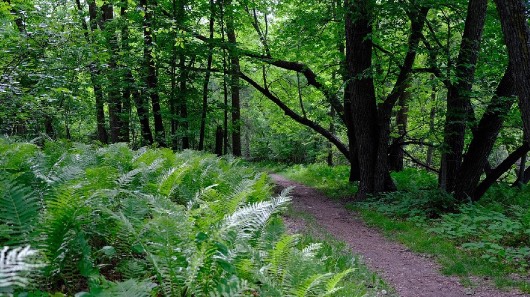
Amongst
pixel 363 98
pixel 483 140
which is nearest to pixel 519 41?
pixel 483 140

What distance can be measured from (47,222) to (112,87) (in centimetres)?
1056

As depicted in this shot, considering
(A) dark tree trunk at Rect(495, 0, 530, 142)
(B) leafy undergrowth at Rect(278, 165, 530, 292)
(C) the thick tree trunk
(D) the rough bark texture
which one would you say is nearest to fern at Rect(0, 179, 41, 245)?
(A) dark tree trunk at Rect(495, 0, 530, 142)

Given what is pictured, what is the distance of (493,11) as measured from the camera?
403 inches

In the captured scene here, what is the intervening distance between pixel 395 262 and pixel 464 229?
2178mm

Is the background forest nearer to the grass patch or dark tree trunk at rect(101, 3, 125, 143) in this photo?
dark tree trunk at rect(101, 3, 125, 143)

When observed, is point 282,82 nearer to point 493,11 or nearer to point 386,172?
point 386,172

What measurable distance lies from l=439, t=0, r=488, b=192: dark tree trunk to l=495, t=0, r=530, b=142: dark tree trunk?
3513 mm

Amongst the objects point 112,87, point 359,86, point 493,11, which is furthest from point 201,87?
point 493,11

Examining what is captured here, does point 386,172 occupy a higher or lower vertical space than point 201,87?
lower

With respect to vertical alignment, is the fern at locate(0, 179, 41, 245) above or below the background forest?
below

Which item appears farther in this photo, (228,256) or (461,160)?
(461,160)

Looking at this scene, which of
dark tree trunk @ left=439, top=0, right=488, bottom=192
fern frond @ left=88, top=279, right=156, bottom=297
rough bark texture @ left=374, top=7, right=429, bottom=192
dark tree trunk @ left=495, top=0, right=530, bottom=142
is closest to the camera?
fern frond @ left=88, top=279, right=156, bottom=297

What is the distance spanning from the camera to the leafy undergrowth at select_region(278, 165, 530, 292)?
6.51 meters

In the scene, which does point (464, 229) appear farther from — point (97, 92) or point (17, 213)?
point (97, 92)
